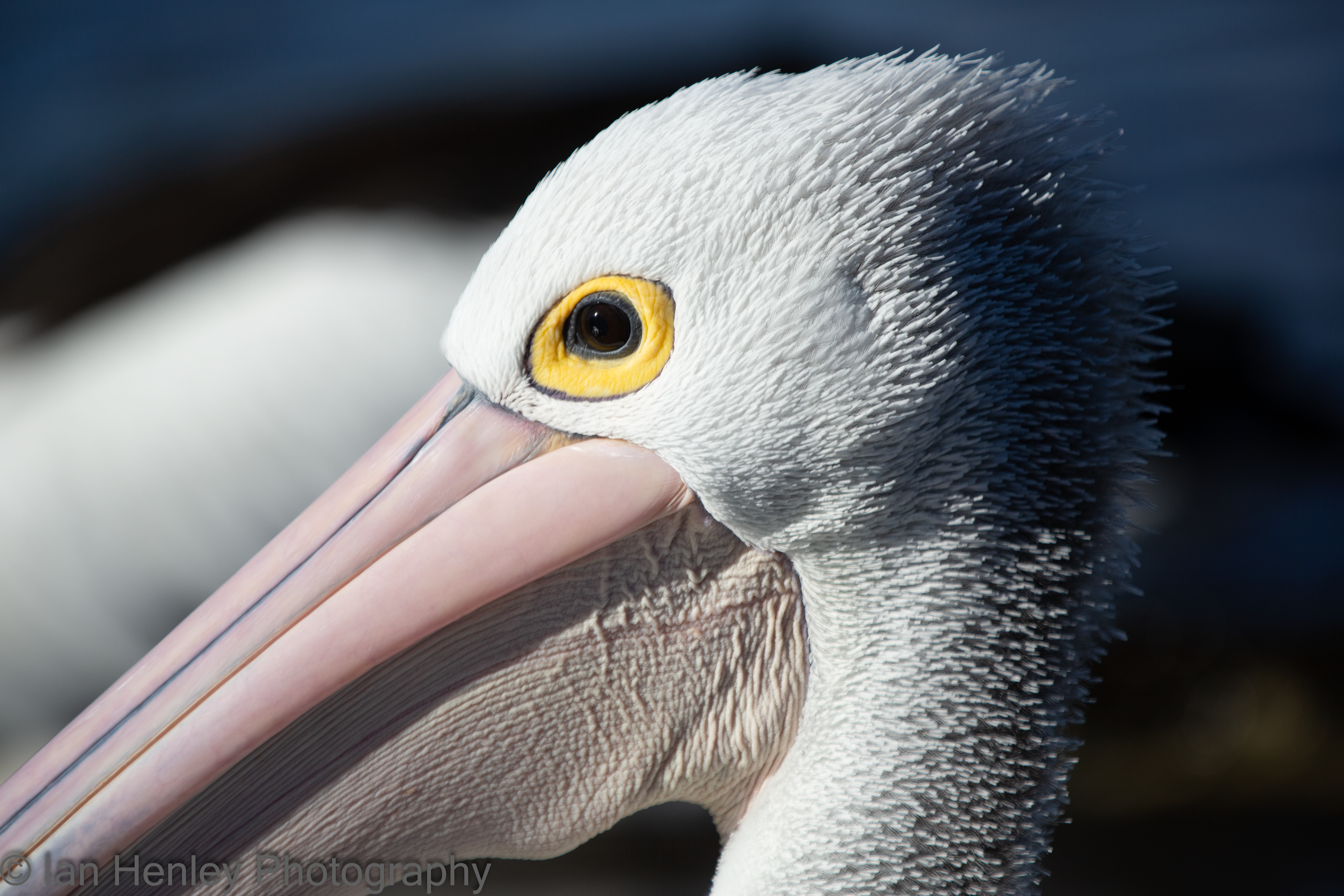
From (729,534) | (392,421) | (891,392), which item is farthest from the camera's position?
(392,421)

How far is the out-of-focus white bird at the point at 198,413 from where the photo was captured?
3523mm

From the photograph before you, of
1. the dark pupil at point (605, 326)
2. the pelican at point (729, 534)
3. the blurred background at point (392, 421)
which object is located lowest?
the pelican at point (729, 534)

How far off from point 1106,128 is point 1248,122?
158 centimetres

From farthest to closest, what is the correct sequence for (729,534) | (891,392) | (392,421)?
(392,421), (729,534), (891,392)

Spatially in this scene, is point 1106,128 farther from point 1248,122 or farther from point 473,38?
point 473,38

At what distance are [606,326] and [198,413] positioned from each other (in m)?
2.96

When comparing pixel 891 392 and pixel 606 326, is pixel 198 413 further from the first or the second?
pixel 891 392

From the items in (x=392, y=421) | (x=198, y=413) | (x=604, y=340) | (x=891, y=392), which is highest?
(x=198, y=413)

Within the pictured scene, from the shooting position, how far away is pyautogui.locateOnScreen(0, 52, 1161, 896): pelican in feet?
2.93

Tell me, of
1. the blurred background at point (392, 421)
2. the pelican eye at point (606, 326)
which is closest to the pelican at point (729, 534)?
the pelican eye at point (606, 326)

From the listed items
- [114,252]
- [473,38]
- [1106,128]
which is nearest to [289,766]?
[114,252]

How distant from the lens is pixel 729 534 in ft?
3.37

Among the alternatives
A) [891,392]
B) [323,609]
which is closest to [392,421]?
[323,609]

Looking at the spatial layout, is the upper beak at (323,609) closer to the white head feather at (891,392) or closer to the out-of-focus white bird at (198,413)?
the white head feather at (891,392)
